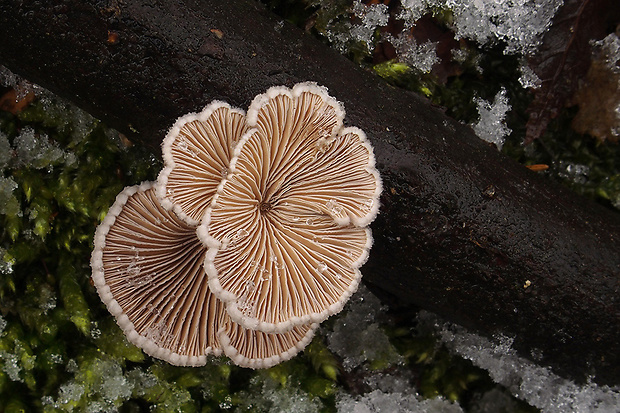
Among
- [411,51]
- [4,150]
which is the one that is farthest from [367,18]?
[4,150]

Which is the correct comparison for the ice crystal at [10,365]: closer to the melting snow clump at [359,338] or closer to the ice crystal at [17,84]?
the ice crystal at [17,84]

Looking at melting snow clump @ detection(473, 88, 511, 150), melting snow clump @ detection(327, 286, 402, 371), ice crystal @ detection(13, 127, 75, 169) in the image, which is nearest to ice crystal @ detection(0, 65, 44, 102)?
ice crystal @ detection(13, 127, 75, 169)

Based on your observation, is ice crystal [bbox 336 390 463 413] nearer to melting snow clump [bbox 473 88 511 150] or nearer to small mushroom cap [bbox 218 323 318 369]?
small mushroom cap [bbox 218 323 318 369]

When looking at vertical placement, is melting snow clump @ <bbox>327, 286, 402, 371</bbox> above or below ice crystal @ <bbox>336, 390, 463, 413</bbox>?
above

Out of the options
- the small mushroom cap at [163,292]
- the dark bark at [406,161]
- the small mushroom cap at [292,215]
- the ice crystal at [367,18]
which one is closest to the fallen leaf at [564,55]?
the dark bark at [406,161]

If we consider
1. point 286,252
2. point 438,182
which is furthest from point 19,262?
point 438,182

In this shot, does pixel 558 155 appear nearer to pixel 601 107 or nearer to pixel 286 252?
pixel 601 107

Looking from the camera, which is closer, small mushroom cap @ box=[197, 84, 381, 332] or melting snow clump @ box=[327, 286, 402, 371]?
small mushroom cap @ box=[197, 84, 381, 332]
